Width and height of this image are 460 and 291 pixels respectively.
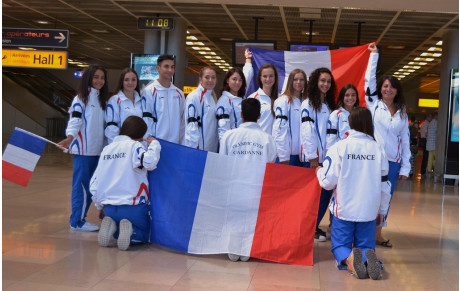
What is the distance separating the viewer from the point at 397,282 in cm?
446

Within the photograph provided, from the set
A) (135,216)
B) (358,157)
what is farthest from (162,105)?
Result: (358,157)

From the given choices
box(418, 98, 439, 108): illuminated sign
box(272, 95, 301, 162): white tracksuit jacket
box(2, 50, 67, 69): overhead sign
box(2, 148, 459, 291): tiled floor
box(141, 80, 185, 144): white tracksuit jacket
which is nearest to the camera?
box(2, 148, 459, 291): tiled floor

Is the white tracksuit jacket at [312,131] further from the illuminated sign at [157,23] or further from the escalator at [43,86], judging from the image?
the escalator at [43,86]

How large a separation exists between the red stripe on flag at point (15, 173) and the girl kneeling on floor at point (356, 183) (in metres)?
2.56

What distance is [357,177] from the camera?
4.66 m

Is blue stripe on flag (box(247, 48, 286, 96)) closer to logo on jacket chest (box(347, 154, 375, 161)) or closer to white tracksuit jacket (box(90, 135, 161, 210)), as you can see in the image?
white tracksuit jacket (box(90, 135, 161, 210))

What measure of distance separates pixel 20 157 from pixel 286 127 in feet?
8.49

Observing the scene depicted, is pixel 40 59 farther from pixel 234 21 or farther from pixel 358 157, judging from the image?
pixel 358 157

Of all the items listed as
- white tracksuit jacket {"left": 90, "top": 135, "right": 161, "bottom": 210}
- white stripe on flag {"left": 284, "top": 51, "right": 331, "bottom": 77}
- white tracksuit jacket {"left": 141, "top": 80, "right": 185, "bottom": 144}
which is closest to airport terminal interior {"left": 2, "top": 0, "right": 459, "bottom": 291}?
white tracksuit jacket {"left": 90, "top": 135, "right": 161, "bottom": 210}

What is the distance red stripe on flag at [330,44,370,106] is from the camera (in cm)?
737

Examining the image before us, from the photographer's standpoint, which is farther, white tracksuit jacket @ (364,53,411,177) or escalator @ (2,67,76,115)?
escalator @ (2,67,76,115)

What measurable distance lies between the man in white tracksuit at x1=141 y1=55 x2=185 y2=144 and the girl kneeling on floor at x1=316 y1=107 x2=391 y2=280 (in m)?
1.90

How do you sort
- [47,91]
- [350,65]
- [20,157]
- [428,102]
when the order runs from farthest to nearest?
[428,102] → [47,91] → [350,65] → [20,157]

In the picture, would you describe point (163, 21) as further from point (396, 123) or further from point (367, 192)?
point (367, 192)
